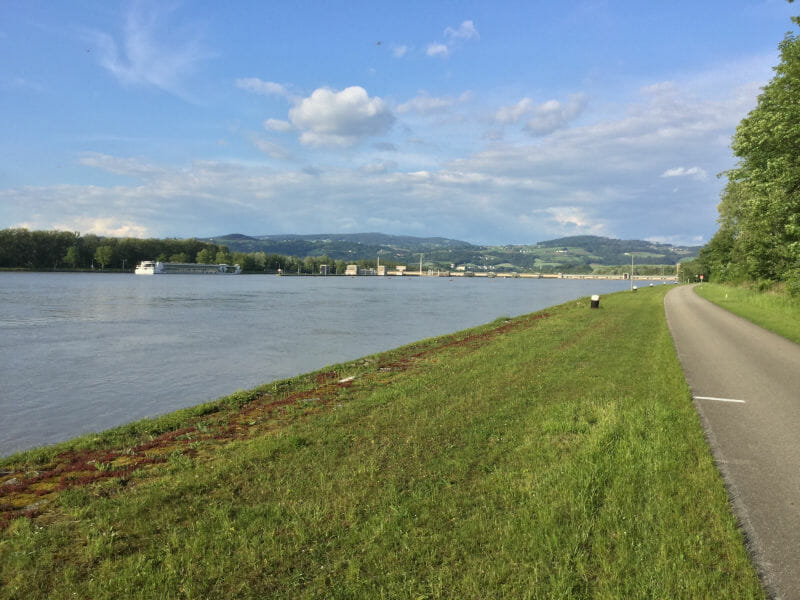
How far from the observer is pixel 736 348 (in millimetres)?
17391

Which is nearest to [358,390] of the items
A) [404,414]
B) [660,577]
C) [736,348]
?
[404,414]

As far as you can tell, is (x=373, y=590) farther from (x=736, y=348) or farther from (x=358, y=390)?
(x=736, y=348)

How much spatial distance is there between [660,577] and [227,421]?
7890 millimetres

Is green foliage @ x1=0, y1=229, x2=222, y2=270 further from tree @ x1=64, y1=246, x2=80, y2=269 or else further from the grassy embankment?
the grassy embankment

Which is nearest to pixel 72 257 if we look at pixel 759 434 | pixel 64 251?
pixel 64 251

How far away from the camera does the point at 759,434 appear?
7.86 m

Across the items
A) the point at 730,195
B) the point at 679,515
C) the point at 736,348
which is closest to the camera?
the point at 679,515

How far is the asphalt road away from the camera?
455cm

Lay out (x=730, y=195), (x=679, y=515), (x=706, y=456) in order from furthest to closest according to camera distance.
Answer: (x=730, y=195) → (x=706, y=456) → (x=679, y=515)

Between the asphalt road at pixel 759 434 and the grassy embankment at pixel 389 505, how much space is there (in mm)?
266

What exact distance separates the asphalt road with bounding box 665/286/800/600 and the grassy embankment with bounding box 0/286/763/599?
0.27 m

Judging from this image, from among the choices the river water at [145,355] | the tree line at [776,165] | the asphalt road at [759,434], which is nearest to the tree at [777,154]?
the tree line at [776,165]

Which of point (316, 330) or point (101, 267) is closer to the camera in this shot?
point (316, 330)

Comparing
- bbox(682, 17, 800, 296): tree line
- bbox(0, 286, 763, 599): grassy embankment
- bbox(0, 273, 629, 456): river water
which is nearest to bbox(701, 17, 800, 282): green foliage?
bbox(682, 17, 800, 296): tree line
